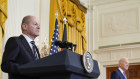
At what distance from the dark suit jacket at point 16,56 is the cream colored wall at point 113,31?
878cm

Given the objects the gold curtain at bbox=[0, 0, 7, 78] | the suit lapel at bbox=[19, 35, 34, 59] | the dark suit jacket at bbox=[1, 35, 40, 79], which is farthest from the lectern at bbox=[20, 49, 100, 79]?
the gold curtain at bbox=[0, 0, 7, 78]

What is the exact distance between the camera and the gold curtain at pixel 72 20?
902 centimetres

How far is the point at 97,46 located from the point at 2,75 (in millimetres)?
5536

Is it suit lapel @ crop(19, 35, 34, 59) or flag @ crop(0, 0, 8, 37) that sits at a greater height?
flag @ crop(0, 0, 8, 37)

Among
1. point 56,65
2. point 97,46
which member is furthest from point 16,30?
point 56,65

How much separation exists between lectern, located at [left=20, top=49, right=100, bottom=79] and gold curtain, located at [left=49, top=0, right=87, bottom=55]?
6.73 metres

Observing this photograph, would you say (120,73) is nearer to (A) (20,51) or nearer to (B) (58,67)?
(A) (20,51)

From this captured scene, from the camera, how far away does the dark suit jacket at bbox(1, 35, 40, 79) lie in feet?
6.91

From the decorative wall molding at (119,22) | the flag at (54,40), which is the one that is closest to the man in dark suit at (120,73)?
the flag at (54,40)

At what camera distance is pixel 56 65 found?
1871mm

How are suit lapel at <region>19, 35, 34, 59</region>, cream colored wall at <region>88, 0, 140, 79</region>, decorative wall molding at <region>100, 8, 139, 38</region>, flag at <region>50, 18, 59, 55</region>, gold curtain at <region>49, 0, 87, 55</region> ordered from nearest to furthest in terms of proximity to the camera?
suit lapel at <region>19, 35, 34, 59</region>, flag at <region>50, 18, 59, 55</region>, gold curtain at <region>49, 0, 87, 55</region>, cream colored wall at <region>88, 0, 140, 79</region>, decorative wall molding at <region>100, 8, 139, 38</region>

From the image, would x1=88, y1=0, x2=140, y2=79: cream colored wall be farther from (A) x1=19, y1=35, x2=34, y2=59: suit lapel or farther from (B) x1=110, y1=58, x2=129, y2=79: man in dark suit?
(A) x1=19, y1=35, x2=34, y2=59: suit lapel

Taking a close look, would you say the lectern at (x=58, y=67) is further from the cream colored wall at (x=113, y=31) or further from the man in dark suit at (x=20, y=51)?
the cream colored wall at (x=113, y=31)

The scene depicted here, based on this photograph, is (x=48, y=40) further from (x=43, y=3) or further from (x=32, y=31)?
(x=32, y=31)
